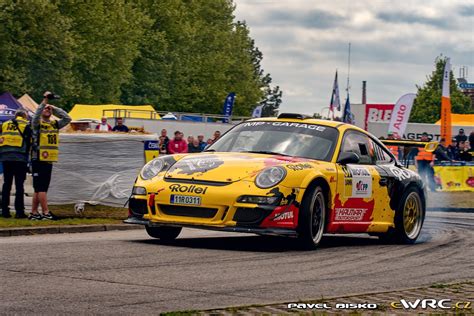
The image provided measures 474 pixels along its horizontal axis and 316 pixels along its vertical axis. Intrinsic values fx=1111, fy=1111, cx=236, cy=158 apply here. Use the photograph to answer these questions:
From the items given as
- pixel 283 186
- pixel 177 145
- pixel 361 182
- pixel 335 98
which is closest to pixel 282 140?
pixel 361 182

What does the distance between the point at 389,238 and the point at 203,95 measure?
58850 millimetres

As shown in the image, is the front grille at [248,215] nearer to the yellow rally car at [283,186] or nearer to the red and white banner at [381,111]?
the yellow rally car at [283,186]

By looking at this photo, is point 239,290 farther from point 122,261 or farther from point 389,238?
point 389,238

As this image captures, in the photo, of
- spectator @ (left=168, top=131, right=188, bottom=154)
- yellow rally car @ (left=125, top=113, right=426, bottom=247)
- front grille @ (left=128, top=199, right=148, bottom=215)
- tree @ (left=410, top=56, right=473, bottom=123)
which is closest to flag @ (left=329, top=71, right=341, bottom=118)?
spectator @ (left=168, top=131, right=188, bottom=154)

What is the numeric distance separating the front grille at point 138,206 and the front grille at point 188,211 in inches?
8.7

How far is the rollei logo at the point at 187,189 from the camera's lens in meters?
11.5

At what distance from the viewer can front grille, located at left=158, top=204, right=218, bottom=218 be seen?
11461mm

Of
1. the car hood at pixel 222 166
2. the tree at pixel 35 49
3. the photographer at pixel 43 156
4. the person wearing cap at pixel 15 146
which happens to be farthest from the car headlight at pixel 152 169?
the tree at pixel 35 49

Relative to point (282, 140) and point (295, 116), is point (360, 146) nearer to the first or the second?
point (295, 116)

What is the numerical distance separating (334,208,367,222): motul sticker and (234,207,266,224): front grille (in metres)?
1.34

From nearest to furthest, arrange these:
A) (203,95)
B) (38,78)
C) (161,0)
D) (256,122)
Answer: (256,122)
(38,78)
(161,0)
(203,95)

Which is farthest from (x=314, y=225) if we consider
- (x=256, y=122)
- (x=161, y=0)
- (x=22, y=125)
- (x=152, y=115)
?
(x=161, y=0)

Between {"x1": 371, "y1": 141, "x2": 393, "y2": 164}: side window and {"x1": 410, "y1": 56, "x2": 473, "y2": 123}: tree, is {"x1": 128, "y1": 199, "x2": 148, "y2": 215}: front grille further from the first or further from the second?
{"x1": 410, "y1": 56, "x2": 473, "y2": 123}: tree

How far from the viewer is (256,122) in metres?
13.4
